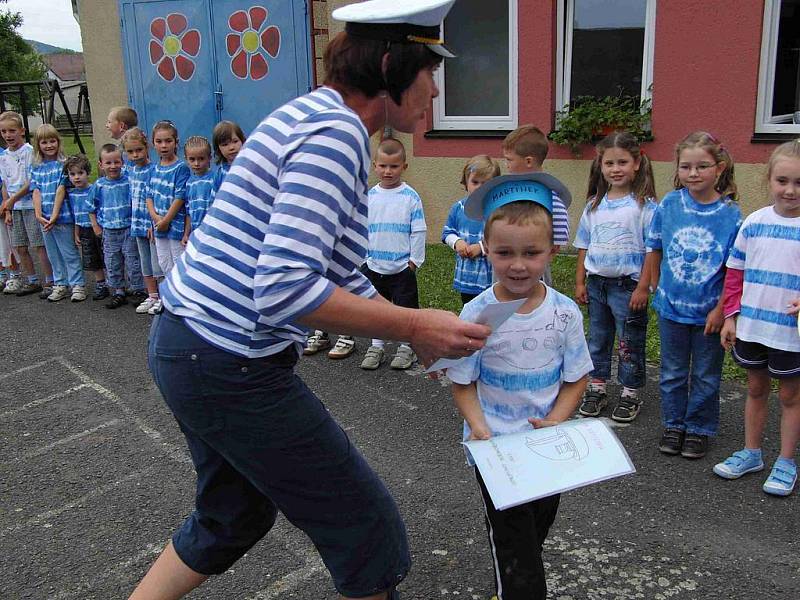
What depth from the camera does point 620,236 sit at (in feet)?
13.8

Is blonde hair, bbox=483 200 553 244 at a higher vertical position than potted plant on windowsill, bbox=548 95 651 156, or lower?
lower

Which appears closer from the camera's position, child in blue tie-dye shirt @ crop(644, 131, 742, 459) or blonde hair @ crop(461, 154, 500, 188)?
child in blue tie-dye shirt @ crop(644, 131, 742, 459)

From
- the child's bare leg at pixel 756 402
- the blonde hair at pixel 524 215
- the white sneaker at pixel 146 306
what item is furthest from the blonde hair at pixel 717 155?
the white sneaker at pixel 146 306

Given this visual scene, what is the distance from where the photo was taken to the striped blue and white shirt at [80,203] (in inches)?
300

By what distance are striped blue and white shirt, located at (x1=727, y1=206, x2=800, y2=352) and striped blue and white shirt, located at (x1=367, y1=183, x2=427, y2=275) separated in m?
2.25

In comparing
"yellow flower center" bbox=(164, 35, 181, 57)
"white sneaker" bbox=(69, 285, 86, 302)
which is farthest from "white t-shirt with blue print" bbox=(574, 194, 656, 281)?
"yellow flower center" bbox=(164, 35, 181, 57)

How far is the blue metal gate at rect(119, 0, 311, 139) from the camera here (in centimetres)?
982

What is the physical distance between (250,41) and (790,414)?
8509 millimetres

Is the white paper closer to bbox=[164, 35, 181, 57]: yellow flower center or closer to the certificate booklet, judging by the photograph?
the certificate booklet

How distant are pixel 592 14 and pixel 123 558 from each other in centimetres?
710

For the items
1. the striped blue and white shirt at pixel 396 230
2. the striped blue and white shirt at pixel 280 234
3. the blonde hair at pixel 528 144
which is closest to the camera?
the striped blue and white shirt at pixel 280 234

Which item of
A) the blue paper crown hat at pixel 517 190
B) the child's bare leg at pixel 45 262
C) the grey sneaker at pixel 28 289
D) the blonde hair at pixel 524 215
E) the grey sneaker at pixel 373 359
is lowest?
the grey sneaker at pixel 28 289

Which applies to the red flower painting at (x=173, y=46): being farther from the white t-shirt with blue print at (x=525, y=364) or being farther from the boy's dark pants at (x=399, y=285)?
the white t-shirt with blue print at (x=525, y=364)

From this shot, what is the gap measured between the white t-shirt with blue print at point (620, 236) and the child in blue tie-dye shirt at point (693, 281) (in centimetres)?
21
